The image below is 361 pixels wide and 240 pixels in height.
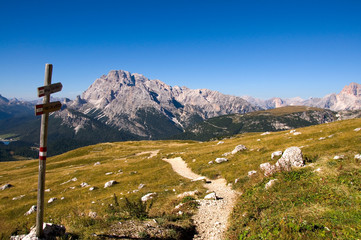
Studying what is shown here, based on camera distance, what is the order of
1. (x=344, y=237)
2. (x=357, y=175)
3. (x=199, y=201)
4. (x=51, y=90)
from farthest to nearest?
1. (x=199, y=201)
2. (x=357, y=175)
3. (x=51, y=90)
4. (x=344, y=237)

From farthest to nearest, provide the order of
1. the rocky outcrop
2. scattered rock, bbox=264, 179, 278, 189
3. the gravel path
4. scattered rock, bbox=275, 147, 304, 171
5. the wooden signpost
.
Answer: scattered rock, bbox=275, 147, 304, 171, the rocky outcrop, scattered rock, bbox=264, 179, 278, 189, the gravel path, the wooden signpost

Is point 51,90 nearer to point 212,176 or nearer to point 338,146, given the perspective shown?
point 212,176

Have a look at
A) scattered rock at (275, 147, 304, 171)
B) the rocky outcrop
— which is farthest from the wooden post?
scattered rock at (275, 147, 304, 171)

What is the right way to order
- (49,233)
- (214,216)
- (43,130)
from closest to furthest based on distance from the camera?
(43,130), (49,233), (214,216)

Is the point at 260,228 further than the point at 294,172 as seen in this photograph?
No

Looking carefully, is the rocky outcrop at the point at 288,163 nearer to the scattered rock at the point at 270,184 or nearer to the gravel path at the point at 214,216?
the scattered rock at the point at 270,184

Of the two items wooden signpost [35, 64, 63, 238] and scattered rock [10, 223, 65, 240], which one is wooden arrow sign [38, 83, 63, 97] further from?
scattered rock [10, 223, 65, 240]

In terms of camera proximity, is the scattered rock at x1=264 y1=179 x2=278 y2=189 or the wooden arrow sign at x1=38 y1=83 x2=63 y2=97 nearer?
the wooden arrow sign at x1=38 y1=83 x2=63 y2=97

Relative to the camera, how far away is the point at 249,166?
29.5 m

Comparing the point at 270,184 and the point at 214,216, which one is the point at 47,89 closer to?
the point at 214,216

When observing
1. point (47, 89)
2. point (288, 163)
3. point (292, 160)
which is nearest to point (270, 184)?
point (288, 163)

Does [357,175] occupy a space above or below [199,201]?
above

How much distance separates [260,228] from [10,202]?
49269 millimetres

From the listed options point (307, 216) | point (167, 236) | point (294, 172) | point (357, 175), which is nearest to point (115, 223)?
point (167, 236)
